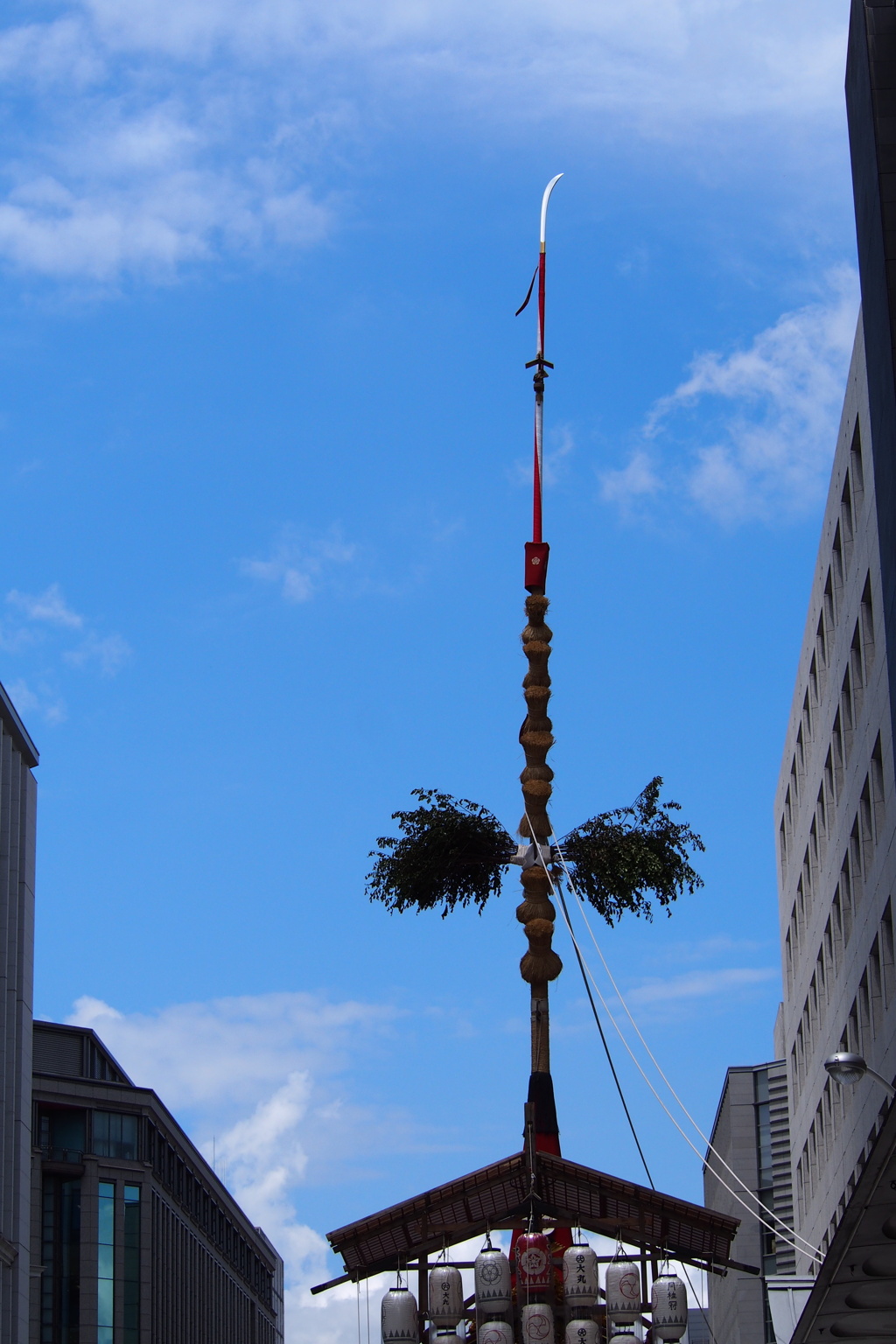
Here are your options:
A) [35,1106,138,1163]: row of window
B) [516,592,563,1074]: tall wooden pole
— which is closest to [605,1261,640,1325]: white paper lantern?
[516,592,563,1074]: tall wooden pole

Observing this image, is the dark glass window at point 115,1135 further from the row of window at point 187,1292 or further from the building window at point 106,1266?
the row of window at point 187,1292

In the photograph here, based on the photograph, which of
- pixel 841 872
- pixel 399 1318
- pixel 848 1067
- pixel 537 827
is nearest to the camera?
pixel 848 1067

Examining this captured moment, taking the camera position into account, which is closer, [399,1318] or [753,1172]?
[399,1318]

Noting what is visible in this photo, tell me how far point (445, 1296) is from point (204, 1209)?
92936mm

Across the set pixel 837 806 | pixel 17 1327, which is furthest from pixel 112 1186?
pixel 837 806

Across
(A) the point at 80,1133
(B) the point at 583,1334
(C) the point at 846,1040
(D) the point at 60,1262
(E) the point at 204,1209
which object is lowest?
(B) the point at 583,1334

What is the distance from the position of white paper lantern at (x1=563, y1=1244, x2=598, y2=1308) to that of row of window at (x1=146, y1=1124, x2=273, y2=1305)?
73.9 m

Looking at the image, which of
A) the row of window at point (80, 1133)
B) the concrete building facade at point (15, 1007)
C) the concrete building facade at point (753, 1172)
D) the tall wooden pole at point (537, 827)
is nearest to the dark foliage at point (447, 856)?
the tall wooden pole at point (537, 827)

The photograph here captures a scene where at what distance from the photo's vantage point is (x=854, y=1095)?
4272 centimetres

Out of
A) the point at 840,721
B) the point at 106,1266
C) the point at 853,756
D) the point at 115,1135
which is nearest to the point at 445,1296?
the point at 853,756

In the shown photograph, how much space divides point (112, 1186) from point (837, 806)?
5992cm

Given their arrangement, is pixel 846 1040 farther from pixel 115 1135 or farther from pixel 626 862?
pixel 115 1135

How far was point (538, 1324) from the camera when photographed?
27.7 metres

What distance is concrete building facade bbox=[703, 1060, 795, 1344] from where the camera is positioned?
76438 millimetres
